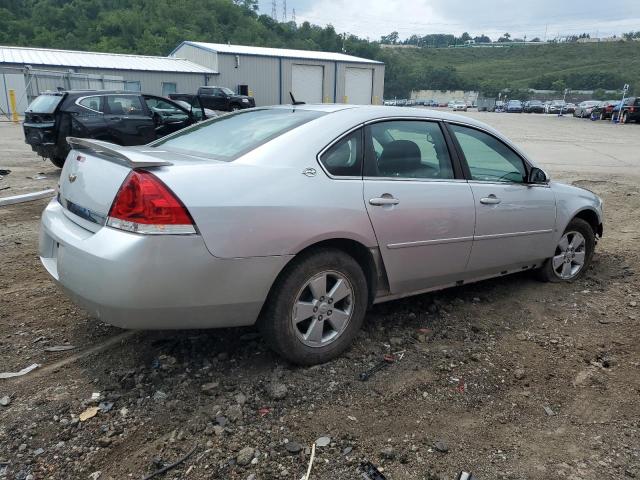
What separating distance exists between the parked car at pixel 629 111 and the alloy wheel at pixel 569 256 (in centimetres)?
3506

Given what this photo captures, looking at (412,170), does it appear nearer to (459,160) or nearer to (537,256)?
(459,160)

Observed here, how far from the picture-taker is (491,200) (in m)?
4.00

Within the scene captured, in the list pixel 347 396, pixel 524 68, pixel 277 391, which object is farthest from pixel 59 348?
pixel 524 68

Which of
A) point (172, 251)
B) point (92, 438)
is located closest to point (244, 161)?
point (172, 251)

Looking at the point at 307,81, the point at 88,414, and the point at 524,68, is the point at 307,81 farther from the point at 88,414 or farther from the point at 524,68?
the point at 524,68

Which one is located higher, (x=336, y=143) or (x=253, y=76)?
(x=253, y=76)

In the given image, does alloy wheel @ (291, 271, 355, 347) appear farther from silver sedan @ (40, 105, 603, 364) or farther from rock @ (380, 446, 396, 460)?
rock @ (380, 446, 396, 460)

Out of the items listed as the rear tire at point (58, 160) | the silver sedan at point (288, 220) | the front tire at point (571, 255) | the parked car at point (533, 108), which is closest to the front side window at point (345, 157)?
the silver sedan at point (288, 220)

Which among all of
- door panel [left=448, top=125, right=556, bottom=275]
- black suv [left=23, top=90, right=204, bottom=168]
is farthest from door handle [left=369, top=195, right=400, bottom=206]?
black suv [left=23, top=90, right=204, bottom=168]

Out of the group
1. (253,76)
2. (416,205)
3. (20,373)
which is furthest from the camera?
(253,76)

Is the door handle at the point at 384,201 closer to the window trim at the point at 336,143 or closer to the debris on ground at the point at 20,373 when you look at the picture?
the window trim at the point at 336,143

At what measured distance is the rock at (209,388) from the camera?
297 cm

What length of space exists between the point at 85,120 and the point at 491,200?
8972 millimetres

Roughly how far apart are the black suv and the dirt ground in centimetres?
673
